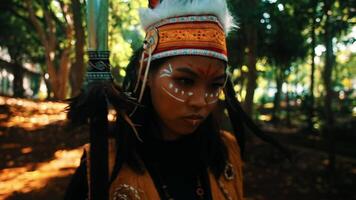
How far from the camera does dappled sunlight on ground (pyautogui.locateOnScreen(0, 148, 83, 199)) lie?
5461 mm

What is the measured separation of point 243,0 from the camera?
5.18 metres

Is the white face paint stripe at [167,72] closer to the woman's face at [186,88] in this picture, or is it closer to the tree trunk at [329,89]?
the woman's face at [186,88]

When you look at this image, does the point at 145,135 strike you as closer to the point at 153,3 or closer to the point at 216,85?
the point at 216,85

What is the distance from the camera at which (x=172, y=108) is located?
1.89 meters

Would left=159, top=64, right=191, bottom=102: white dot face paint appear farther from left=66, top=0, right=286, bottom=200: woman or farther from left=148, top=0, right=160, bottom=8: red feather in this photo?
left=148, top=0, right=160, bottom=8: red feather

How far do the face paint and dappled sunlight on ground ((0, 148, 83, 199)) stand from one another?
3.95 meters

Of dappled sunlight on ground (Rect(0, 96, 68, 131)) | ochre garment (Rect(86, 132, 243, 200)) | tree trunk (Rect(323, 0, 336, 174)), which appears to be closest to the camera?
ochre garment (Rect(86, 132, 243, 200))

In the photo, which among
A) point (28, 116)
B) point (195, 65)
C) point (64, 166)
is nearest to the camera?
point (195, 65)

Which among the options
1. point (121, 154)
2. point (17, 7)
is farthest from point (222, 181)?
point (17, 7)

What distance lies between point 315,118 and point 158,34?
12.5m

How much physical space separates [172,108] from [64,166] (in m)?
5.00

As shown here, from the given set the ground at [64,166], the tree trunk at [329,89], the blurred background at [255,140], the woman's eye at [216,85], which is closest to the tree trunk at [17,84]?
the blurred background at [255,140]

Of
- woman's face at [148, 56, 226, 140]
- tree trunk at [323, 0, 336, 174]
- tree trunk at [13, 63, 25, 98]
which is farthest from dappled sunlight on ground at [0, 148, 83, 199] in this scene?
tree trunk at [13, 63, 25, 98]

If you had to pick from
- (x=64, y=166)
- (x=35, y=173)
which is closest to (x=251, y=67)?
(x=64, y=166)
